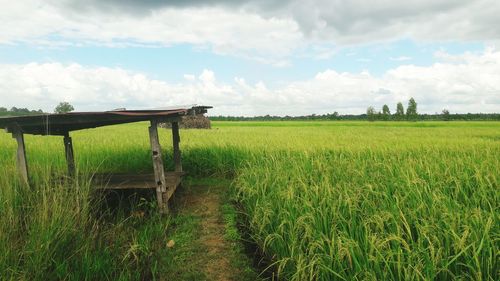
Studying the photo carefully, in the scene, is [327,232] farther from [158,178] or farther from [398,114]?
[398,114]

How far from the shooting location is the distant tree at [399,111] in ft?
244

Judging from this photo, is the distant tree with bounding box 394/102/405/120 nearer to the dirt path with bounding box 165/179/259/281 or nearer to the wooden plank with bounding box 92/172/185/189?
the dirt path with bounding box 165/179/259/281

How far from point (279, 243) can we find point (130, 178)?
3.94 metres

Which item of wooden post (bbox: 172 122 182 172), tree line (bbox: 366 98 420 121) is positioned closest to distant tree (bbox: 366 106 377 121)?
tree line (bbox: 366 98 420 121)

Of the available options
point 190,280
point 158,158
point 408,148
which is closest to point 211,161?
point 158,158

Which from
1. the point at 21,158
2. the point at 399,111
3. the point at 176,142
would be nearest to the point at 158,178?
the point at 21,158

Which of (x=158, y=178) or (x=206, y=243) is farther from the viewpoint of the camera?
(x=158, y=178)

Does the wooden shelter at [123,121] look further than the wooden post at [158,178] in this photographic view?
No

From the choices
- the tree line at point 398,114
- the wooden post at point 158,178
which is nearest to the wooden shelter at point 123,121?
the wooden post at point 158,178

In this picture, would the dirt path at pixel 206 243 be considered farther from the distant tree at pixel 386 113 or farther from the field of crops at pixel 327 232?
the distant tree at pixel 386 113

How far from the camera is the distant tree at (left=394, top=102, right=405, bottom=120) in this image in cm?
7431

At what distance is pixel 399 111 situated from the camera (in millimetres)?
77000

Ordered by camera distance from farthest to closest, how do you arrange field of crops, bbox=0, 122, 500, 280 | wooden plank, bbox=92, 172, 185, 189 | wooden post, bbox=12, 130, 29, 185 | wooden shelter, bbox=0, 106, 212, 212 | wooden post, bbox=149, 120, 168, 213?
wooden plank, bbox=92, 172, 185, 189 → wooden post, bbox=149, 120, 168, 213 → wooden post, bbox=12, 130, 29, 185 → wooden shelter, bbox=0, 106, 212, 212 → field of crops, bbox=0, 122, 500, 280

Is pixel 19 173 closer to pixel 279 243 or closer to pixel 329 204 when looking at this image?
pixel 279 243
